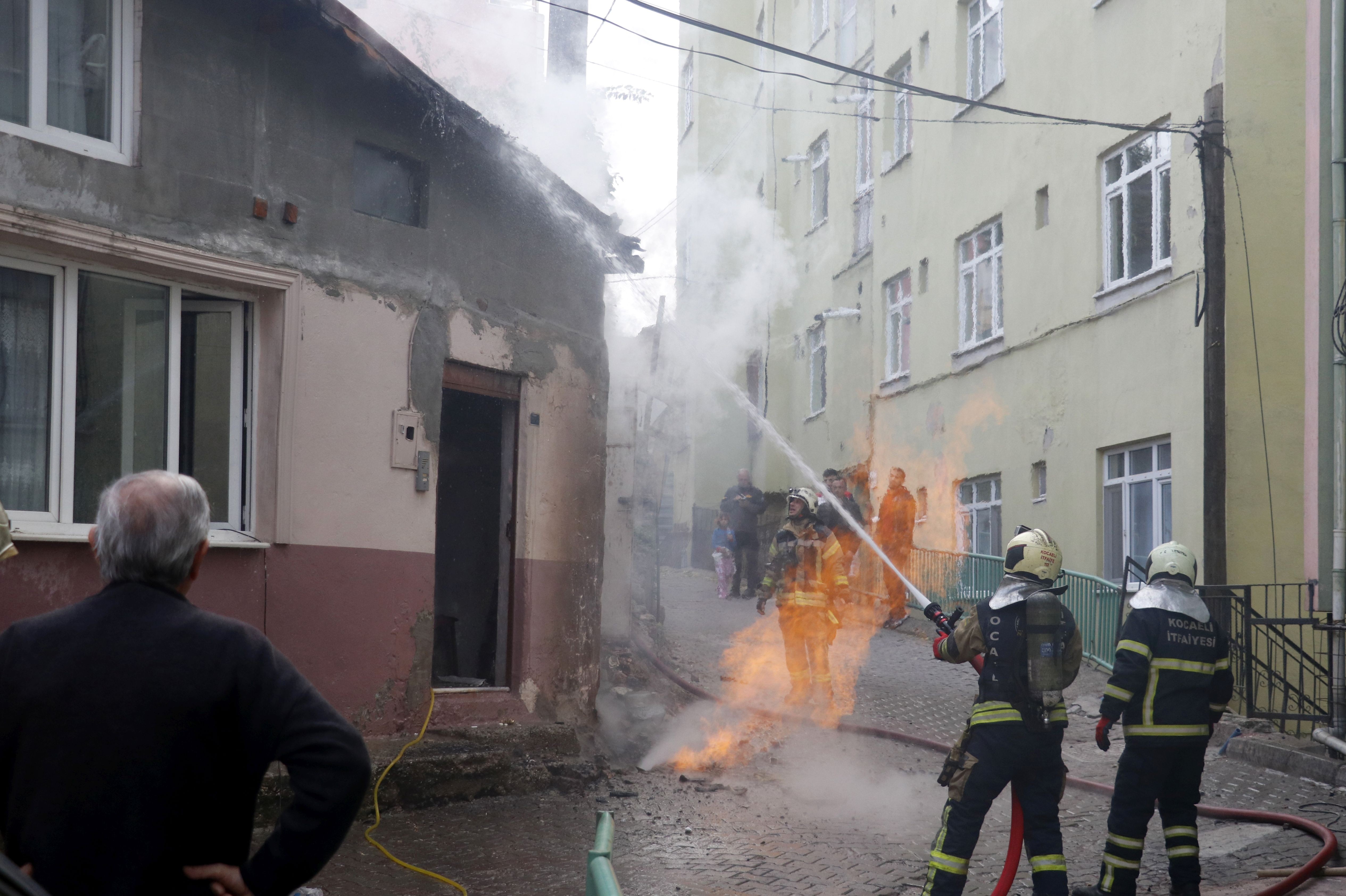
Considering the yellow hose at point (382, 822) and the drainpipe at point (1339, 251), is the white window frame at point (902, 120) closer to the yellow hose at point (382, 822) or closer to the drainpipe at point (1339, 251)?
the drainpipe at point (1339, 251)

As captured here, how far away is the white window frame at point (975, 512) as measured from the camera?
1641 cm

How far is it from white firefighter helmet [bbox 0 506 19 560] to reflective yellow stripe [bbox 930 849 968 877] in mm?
4115

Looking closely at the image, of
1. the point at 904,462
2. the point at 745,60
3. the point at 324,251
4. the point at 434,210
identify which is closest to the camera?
the point at 324,251

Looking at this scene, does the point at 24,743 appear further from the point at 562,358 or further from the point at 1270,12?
the point at 1270,12

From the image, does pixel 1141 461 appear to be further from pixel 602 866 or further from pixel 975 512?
pixel 602 866

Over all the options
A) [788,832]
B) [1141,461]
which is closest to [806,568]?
[788,832]

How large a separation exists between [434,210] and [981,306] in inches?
403

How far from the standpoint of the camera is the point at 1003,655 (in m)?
5.75

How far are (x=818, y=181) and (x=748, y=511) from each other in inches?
341

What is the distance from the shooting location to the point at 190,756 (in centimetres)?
241

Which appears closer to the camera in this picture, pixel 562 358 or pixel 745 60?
pixel 562 358

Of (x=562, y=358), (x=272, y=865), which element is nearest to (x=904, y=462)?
(x=562, y=358)

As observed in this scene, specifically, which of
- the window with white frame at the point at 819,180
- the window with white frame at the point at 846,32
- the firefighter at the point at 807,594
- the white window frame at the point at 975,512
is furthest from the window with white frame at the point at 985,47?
the firefighter at the point at 807,594

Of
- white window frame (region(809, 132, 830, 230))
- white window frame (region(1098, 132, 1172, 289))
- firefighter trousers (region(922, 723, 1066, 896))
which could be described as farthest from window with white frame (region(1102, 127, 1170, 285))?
white window frame (region(809, 132, 830, 230))
